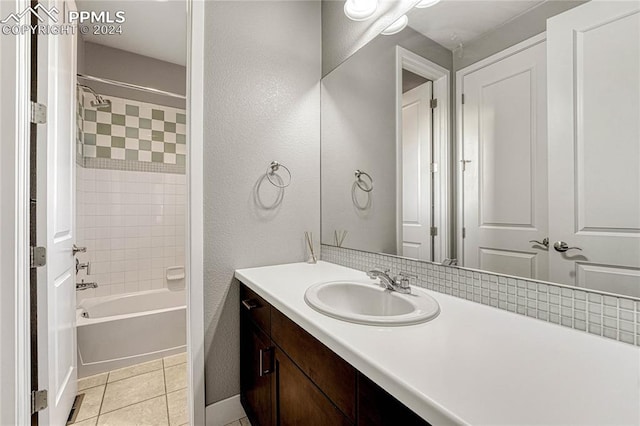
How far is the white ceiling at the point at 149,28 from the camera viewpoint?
6.63 feet

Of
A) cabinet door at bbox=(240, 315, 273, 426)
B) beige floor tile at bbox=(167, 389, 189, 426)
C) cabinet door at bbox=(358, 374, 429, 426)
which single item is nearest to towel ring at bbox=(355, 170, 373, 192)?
cabinet door at bbox=(240, 315, 273, 426)

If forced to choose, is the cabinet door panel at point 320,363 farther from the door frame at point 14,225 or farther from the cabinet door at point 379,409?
the door frame at point 14,225

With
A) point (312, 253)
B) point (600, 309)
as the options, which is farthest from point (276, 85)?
point (600, 309)

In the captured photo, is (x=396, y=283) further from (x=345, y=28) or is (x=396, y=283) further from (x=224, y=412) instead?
(x=345, y=28)

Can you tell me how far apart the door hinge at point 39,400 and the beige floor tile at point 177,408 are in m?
0.56

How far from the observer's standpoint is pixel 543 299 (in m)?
0.81

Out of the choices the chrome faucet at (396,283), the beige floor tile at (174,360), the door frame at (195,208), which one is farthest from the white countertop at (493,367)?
the beige floor tile at (174,360)

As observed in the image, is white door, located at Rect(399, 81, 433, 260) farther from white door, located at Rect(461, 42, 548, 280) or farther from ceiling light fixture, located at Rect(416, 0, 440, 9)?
ceiling light fixture, located at Rect(416, 0, 440, 9)

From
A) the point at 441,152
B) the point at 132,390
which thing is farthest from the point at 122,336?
the point at 441,152

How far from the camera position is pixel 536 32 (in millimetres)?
848

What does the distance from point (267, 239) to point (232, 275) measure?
0.27 meters

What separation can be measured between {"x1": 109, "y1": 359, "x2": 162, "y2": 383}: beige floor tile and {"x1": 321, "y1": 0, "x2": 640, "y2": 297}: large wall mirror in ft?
5.87

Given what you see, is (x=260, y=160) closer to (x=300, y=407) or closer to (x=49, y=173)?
(x=49, y=173)

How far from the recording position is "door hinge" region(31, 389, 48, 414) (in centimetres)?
119
